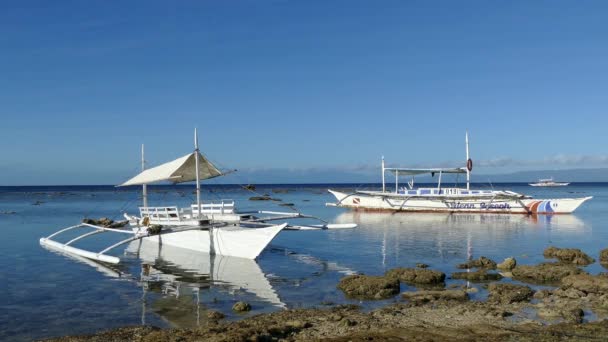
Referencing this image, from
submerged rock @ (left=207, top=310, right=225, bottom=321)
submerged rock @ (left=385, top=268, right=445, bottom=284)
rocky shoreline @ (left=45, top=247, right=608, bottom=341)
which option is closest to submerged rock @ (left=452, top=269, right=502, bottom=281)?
rocky shoreline @ (left=45, top=247, right=608, bottom=341)

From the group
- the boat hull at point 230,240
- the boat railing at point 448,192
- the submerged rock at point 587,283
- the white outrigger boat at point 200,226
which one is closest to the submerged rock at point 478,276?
the submerged rock at point 587,283

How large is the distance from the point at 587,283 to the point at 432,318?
610cm

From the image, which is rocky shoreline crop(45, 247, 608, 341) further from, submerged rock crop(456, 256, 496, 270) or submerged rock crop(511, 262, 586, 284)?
submerged rock crop(456, 256, 496, 270)

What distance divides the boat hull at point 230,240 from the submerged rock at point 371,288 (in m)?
5.51

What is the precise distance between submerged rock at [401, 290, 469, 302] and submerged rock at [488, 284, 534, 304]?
0.75 metres

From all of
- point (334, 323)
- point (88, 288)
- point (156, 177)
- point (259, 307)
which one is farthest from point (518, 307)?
point (156, 177)

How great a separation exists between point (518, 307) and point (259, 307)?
657 cm

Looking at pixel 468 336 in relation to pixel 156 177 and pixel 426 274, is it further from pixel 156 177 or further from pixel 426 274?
pixel 156 177

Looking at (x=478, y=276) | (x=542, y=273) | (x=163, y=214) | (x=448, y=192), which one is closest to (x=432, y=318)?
(x=478, y=276)

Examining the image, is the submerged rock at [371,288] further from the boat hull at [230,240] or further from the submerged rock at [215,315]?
the boat hull at [230,240]

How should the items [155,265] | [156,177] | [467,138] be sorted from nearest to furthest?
[155,265] < [156,177] < [467,138]

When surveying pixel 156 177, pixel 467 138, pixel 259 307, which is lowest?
pixel 259 307

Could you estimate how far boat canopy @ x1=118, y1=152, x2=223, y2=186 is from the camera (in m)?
23.3

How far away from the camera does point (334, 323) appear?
11.5m
